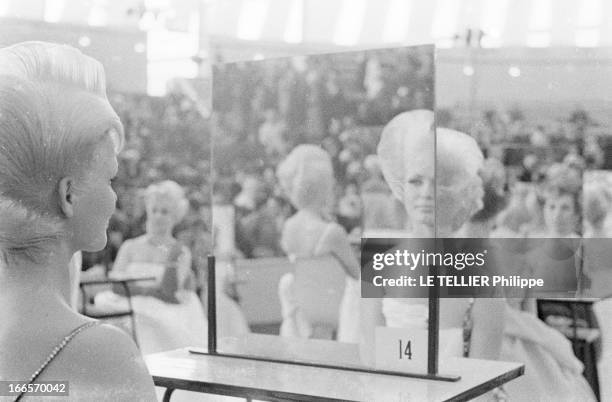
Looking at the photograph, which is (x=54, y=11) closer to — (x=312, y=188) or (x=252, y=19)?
(x=252, y=19)

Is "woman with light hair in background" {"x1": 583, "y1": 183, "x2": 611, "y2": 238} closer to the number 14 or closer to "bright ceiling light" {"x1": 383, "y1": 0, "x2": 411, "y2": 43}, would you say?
"bright ceiling light" {"x1": 383, "y1": 0, "x2": 411, "y2": 43}

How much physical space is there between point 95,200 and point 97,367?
20 centimetres

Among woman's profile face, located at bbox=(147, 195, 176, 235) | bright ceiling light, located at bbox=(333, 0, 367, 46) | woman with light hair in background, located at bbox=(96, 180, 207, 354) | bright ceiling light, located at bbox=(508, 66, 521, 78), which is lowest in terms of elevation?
woman with light hair in background, located at bbox=(96, 180, 207, 354)

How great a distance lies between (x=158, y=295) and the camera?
339cm

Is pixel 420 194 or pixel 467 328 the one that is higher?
pixel 420 194

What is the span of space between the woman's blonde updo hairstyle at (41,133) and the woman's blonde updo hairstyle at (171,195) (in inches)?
98.8

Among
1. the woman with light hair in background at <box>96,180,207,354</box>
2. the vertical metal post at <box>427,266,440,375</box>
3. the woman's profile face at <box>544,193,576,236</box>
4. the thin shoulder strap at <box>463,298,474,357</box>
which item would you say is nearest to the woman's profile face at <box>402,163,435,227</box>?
the vertical metal post at <box>427,266,440,375</box>

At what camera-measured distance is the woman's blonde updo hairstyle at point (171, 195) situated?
3482 millimetres

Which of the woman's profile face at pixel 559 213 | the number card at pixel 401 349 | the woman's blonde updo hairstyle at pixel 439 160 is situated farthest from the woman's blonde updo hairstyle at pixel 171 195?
the number card at pixel 401 349

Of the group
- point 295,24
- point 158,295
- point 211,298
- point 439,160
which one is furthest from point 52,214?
point 158,295

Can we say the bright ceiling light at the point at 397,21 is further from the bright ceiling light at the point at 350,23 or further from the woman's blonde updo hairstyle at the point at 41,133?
the woman's blonde updo hairstyle at the point at 41,133

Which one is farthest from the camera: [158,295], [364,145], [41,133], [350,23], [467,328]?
[158,295]

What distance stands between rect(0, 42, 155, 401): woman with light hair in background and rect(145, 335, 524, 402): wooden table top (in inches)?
22.5

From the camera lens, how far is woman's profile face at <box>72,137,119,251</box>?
0.98 meters
